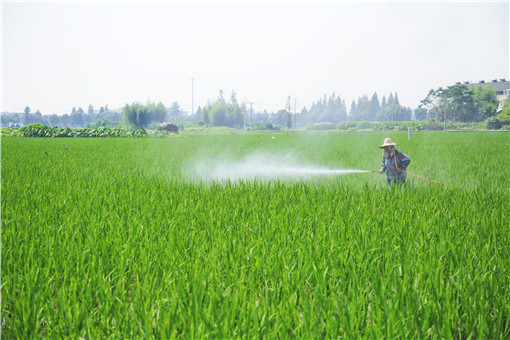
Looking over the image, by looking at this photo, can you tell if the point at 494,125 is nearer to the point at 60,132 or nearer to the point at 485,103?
the point at 485,103

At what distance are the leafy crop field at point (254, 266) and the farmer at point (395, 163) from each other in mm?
545

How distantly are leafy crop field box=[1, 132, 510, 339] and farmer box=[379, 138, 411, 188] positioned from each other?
1.79 ft

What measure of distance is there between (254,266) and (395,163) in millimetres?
3614

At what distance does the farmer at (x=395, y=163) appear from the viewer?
17.1 ft

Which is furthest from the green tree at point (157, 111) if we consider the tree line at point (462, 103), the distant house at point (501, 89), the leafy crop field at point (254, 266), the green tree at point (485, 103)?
the distant house at point (501, 89)

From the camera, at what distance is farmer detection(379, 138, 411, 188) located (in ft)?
17.1

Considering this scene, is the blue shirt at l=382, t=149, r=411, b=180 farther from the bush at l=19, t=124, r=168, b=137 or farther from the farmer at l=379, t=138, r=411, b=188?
the bush at l=19, t=124, r=168, b=137

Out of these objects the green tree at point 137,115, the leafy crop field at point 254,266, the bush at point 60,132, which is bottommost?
the leafy crop field at point 254,266

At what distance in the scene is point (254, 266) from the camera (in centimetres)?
232

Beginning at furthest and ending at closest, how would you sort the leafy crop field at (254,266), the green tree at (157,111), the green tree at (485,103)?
1. the green tree at (485,103)
2. the green tree at (157,111)
3. the leafy crop field at (254,266)

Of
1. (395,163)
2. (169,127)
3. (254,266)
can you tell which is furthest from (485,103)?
(254,266)

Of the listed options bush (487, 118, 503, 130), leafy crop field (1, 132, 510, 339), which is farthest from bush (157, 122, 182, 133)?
bush (487, 118, 503, 130)

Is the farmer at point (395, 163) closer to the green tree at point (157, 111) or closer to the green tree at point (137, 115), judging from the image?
the green tree at point (137, 115)

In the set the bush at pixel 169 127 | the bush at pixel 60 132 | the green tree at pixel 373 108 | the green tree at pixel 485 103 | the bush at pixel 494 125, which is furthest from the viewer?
the green tree at pixel 373 108
